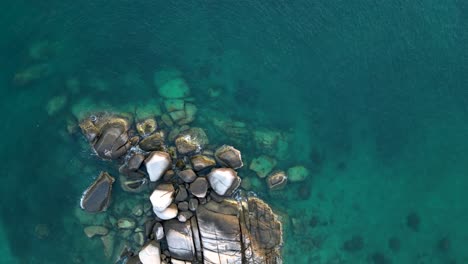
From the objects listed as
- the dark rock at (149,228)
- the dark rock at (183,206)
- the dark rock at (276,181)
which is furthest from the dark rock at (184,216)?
the dark rock at (276,181)

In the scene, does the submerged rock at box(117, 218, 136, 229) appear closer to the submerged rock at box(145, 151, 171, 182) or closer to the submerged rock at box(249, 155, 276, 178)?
the submerged rock at box(145, 151, 171, 182)

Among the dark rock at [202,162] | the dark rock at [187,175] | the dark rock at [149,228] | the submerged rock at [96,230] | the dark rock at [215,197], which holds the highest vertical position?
the dark rock at [202,162]

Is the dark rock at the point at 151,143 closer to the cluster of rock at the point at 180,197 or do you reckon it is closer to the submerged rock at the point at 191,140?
the cluster of rock at the point at 180,197

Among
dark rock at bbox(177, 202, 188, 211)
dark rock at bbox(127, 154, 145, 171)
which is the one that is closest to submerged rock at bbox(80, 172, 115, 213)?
dark rock at bbox(127, 154, 145, 171)

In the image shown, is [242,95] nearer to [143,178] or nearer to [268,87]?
[268,87]

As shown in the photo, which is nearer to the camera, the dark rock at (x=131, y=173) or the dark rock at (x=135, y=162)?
the dark rock at (x=135, y=162)

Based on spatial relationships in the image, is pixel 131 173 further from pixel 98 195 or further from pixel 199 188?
pixel 199 188

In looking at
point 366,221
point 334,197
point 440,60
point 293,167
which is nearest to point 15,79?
point 293,167
